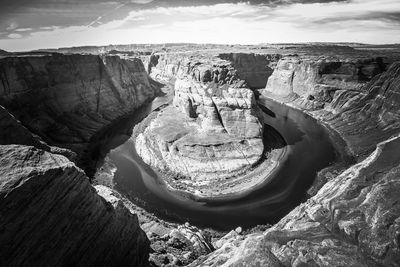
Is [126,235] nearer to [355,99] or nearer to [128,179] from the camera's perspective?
[128,179]

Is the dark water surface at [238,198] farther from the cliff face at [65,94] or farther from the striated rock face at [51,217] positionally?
the striated rock face at [51,217]

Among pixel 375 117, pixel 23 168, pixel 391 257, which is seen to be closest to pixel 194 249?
pixel 391 257

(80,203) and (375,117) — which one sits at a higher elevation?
(80,203)

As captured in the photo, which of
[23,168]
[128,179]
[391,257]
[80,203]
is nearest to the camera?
[23,168]

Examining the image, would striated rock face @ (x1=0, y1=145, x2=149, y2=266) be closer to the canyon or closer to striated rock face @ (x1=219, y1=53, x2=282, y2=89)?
the canyon

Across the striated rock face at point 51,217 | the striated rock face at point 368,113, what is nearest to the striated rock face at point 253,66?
the striated rock face at point 368,113

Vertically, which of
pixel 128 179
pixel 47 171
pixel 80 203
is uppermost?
pixel 47 171
